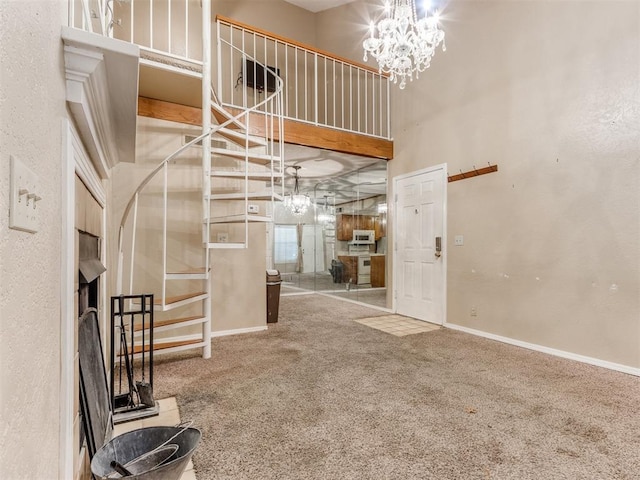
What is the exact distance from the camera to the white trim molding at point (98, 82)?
1026mm

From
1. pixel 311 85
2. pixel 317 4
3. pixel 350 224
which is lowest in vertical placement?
pixel 350 224

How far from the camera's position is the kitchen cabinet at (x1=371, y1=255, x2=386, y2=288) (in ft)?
21.3

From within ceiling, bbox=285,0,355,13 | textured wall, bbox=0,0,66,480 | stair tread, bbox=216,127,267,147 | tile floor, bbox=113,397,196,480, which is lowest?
tile floor, bbox=113,397,196,480

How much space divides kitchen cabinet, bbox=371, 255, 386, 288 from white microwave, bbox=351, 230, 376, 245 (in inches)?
13.5

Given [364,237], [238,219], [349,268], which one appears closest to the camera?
[238,219]

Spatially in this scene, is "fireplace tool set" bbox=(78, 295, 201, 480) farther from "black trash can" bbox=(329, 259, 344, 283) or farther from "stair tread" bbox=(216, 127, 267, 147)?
"black trash can" bbox=(329, 259, 344, 283)

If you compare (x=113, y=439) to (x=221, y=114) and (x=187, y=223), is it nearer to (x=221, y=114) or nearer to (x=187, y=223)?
(x=187, y=223)

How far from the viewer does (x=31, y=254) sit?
721 millimetres

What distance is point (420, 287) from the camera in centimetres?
467

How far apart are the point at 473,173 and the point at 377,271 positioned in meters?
3.18

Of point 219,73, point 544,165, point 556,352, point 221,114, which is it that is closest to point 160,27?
point 219,73

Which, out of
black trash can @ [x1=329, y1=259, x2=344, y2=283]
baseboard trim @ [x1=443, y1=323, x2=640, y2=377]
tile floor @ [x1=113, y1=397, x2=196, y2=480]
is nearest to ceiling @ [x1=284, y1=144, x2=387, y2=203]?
black trash can @ [x1=329, y1=259, x2=344, y2=283]

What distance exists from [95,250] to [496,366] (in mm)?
3140

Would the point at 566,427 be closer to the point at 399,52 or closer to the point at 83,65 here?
the point at 83,65
